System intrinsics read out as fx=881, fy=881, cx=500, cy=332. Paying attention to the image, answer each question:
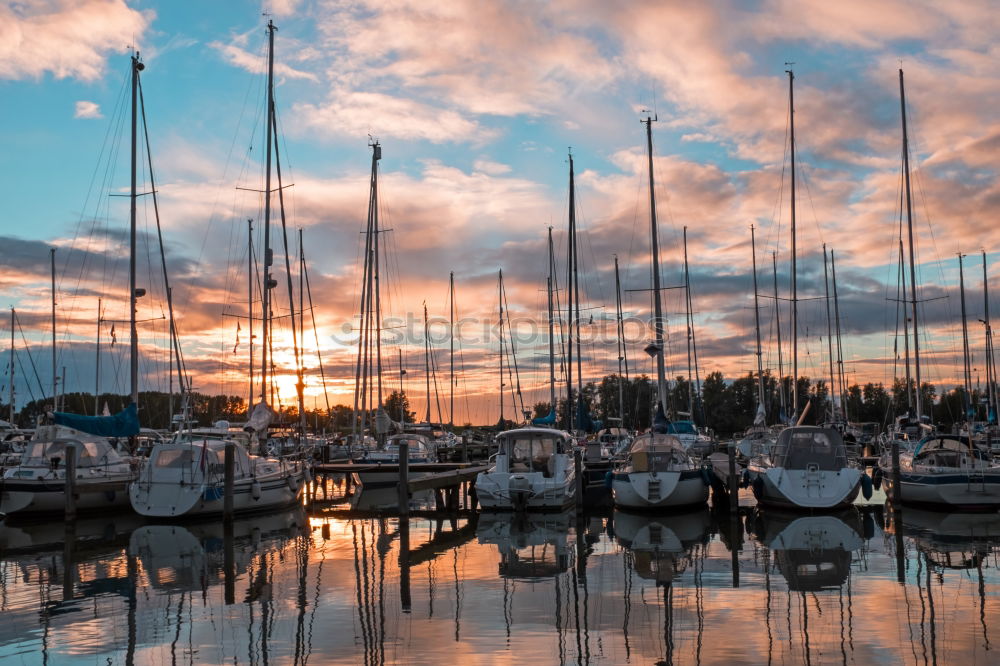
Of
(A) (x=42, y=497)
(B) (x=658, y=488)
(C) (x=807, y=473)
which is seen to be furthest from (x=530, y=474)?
(A) (x=42, y=497)

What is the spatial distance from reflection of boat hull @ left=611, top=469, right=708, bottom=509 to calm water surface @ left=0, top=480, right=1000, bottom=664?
1634 mm

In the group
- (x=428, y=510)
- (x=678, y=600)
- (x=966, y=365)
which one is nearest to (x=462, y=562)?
(x=678, y=600)

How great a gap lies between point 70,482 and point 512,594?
1654 cm

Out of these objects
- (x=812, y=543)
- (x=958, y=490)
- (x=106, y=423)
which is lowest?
(x=812, y=543)

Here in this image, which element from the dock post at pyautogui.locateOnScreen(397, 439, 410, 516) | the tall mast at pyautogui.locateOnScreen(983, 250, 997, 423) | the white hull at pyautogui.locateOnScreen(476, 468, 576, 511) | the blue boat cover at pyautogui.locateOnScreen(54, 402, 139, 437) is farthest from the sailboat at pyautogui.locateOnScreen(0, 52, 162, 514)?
the tall mast at pyautogui.locateOnScreen(983, 250, 997, 423)

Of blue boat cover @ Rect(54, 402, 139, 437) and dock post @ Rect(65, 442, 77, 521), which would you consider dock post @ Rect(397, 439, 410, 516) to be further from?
dock post @ Rect(65, 442, 77, 521)

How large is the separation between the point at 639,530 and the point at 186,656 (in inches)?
567

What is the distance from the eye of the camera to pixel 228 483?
25547 millimetres

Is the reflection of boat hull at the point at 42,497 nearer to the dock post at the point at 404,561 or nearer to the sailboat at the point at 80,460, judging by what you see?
the sailboat at the point at 80,460

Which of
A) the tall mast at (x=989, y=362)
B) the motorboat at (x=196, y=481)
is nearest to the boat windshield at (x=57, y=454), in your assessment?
the motorboat at (x=196, y=481)

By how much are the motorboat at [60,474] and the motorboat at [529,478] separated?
38.8ft

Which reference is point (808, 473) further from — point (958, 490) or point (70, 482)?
point (70, 482)

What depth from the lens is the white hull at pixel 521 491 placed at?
26391mm

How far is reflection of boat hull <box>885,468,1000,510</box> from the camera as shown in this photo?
2503 centimetres
